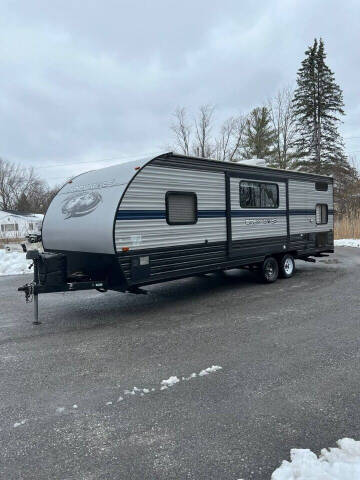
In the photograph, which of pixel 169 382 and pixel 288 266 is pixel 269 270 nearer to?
pixel 288 266

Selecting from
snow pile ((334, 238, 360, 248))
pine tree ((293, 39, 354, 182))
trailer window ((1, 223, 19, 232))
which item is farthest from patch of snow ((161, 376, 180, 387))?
trailer window ((1, 223, 19, 232))

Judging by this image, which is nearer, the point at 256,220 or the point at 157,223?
the point at 157,223

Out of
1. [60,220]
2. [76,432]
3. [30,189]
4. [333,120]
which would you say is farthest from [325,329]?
[30,189]

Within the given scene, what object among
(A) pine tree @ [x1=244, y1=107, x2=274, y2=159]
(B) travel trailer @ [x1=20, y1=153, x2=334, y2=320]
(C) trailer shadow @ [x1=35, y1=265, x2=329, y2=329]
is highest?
(A) pine tree @ [x1=244, y1=107, x2=274, y2=159]

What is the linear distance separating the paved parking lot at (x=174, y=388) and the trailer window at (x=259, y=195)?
2484 mm

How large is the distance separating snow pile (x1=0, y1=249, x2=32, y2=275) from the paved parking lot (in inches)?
202

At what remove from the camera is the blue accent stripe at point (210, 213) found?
6.14 metres

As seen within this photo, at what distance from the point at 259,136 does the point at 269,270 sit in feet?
85.7

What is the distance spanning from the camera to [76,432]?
312cm

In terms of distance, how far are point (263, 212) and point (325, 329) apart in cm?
396

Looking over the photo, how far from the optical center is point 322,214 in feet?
37.3

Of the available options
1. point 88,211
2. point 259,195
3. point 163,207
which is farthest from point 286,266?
point 88,211

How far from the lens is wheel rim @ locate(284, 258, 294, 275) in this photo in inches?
397

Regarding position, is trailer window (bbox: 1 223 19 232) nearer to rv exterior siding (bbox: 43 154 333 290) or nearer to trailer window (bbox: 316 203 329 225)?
rv exterior siding (bbox: 43 154 333 290)
